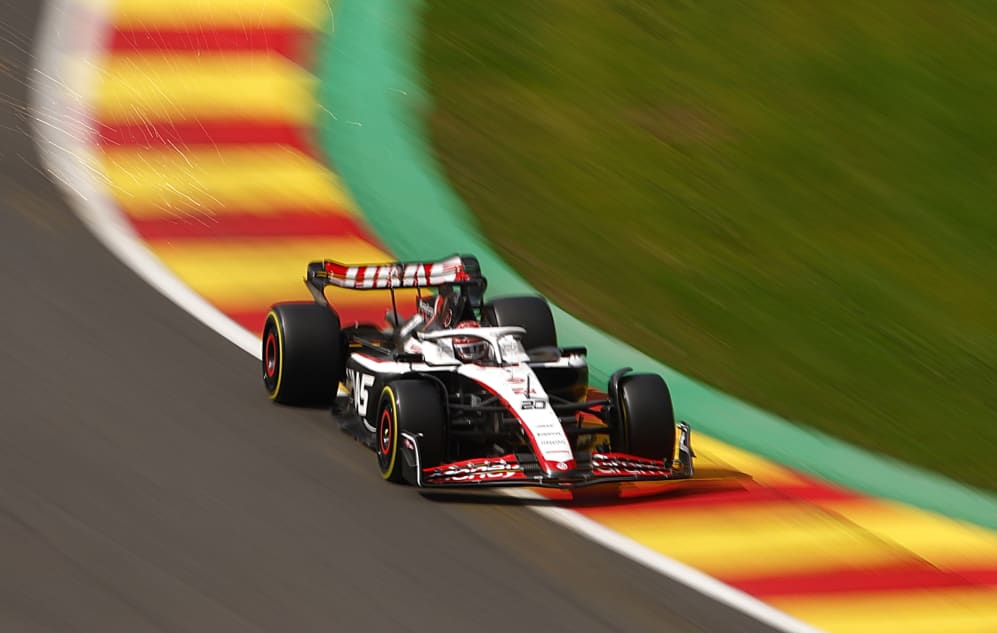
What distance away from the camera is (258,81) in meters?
13.3

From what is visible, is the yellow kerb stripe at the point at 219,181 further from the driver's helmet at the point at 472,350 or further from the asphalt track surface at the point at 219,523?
the driver's helmet at the point at 472,350

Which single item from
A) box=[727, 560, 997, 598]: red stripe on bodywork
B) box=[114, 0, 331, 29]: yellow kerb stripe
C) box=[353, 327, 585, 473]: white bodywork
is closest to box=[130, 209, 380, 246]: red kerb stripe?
box=[353, 327, 585, 473]: white bodywork

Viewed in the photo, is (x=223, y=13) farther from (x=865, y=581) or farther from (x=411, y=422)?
(x=865, y=581)

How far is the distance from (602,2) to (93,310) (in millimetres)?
5770

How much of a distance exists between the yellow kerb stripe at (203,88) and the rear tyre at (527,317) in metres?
3.72

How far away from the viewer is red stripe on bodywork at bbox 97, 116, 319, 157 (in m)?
12.5

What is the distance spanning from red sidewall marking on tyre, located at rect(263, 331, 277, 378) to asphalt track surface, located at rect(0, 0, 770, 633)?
0.14 metres

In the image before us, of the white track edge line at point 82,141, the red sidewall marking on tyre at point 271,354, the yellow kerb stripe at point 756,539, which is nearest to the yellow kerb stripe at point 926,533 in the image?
the yellow kerb stripe at point 756,539

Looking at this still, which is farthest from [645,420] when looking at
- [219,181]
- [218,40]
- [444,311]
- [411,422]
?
[218,40]

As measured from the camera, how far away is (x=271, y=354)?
30.8 feet

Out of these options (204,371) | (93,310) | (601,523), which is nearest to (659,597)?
(601,523)

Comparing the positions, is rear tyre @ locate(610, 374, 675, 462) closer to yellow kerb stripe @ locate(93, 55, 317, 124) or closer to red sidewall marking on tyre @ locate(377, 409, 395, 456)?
red sidewall marking on tyre @ locate(377, 409, 395, 456)

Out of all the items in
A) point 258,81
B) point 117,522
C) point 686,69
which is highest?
point 686,69

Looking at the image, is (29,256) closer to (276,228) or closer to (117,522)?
(276,228)
